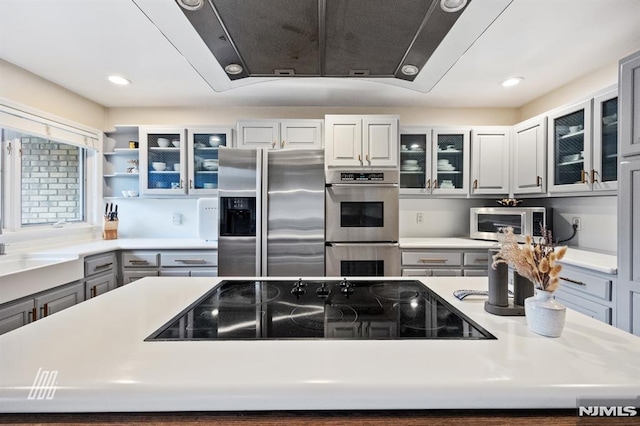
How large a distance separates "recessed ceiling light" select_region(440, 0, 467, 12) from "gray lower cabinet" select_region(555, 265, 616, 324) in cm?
179

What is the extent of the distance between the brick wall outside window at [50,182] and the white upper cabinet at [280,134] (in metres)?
1.78

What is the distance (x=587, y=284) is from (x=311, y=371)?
2185 millimetres

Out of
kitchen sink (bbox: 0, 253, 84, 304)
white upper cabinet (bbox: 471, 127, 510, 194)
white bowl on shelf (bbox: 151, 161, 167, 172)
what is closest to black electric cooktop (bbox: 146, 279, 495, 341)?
kitchen sink (bbox: 0, 253, 84, 304)

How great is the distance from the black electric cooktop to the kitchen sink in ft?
4.63

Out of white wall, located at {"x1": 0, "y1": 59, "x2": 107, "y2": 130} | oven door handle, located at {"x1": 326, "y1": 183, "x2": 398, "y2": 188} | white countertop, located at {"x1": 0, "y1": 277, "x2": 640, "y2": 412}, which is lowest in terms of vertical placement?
white countertop, located at {"x1": 0, "y1": 277, "x2": 640, "y2": 412}

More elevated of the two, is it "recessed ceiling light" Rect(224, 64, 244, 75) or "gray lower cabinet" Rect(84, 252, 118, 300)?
"recessed ceiling light" Rect(224, 64, 244, 75)

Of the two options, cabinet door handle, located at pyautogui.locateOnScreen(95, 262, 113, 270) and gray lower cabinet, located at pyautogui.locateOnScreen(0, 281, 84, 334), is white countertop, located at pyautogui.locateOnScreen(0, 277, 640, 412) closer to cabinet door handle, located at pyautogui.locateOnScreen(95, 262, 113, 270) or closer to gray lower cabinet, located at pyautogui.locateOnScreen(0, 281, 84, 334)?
gray lower cabinet, located at pyautogui.locateOnScreen(0, 281, 84, 334)

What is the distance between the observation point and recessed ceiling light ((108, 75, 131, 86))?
2652mm

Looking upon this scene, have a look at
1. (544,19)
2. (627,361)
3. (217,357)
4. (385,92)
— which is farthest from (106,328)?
(385,92)

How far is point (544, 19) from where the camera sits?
5.95 feet

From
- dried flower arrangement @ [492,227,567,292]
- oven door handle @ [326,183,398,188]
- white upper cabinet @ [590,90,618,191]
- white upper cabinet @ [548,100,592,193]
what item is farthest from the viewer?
oven door handle @ [326,183,398,188]

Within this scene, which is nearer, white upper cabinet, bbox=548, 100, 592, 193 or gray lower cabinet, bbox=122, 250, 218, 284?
white upper cabinet, bbox=548, 100, 592, 193

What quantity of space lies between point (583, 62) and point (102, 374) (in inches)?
135

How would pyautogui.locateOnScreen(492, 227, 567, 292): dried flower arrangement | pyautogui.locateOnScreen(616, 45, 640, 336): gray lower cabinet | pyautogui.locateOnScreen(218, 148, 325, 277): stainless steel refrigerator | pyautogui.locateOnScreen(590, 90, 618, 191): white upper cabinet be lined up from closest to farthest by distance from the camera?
1. pyautogui.locateOnScreen(492, 227, 567, 292): dried flower arrangement
2. pyautogui.locateOnScreen(616, 45, 640, 336): gray lower cabinet
3. pyautogui.locateOnScreen(590, 90, 618, 191): white upper cabinet
4. pyautogui.locateOnScreen(218, 148, 325, 277): stainless steel refrigerator
